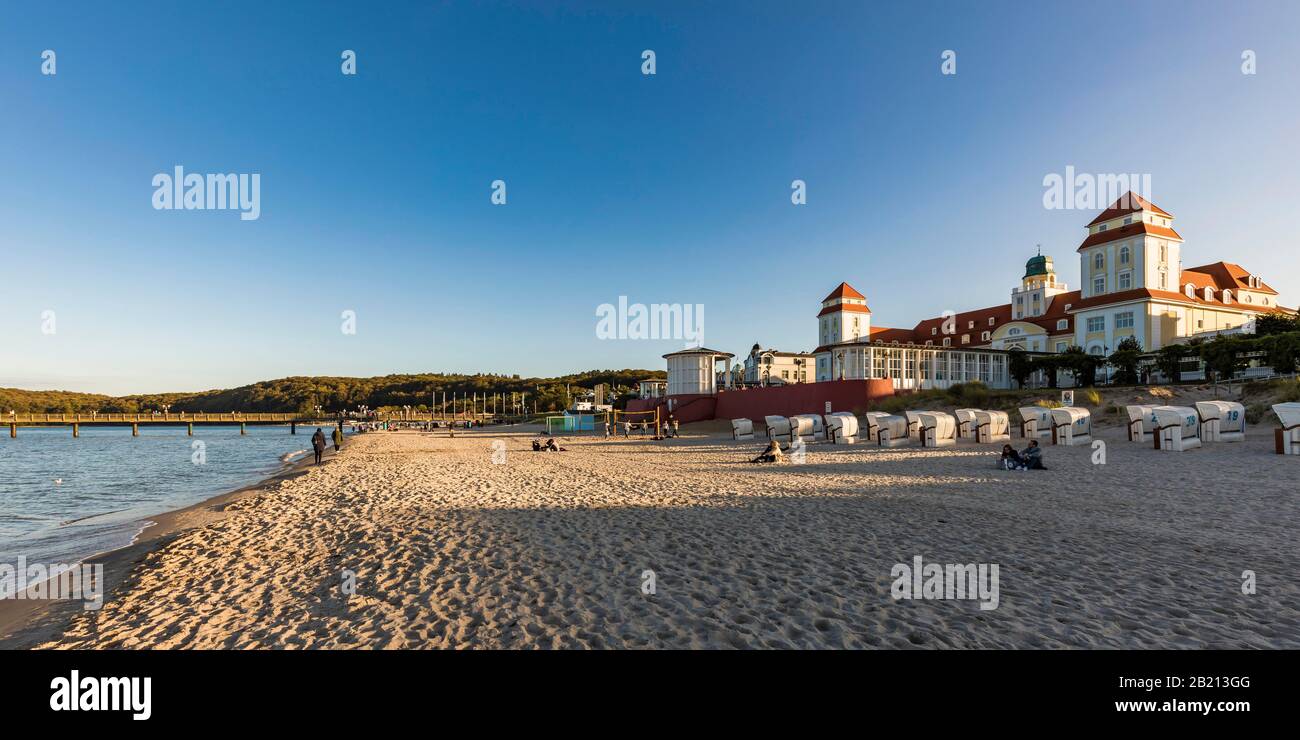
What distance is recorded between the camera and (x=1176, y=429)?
696 inches

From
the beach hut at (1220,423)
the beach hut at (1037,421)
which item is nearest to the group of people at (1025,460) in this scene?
the beach hut at (1220,423)

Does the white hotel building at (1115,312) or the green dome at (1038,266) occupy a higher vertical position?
the green dome at (1038,266)

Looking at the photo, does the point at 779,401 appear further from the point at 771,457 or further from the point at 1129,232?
the point at 1129,232

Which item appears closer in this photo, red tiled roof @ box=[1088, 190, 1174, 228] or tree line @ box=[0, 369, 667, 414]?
red tiled roof @ box=[1088, 190, 1174, 228]

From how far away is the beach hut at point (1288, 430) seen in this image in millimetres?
15250

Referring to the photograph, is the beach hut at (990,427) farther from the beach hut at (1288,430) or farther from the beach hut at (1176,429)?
the beach hut at (1288,430)

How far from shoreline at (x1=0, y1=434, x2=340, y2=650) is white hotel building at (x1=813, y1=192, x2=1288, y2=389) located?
33.3m

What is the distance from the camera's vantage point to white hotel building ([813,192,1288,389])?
37.0 metres

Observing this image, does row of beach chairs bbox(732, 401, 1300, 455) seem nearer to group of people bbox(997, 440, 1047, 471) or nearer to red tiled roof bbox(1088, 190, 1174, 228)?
group of people bbox(997, 440, 1047, 471)

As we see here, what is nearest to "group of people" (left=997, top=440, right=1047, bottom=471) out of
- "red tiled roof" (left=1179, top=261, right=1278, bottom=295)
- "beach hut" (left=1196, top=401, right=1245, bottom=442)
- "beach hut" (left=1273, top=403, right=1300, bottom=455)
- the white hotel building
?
"beach hut" (left=1273, top=403, right=1300, bottom=455)

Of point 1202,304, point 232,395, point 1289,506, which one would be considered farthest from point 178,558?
point 232,395

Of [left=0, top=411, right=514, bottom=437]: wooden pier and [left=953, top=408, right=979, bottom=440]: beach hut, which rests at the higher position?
[left=953, top=408, right=979, bottom=440]: beach hut

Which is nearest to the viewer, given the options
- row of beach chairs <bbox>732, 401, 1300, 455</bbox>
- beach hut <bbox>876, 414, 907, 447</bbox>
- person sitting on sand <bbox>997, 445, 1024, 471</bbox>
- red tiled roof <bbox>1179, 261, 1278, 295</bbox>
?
person sitting on sand <bbox>997, 445, 1024, 471</bbox>

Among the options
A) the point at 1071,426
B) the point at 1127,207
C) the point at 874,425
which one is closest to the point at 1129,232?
the point at 1127,207
